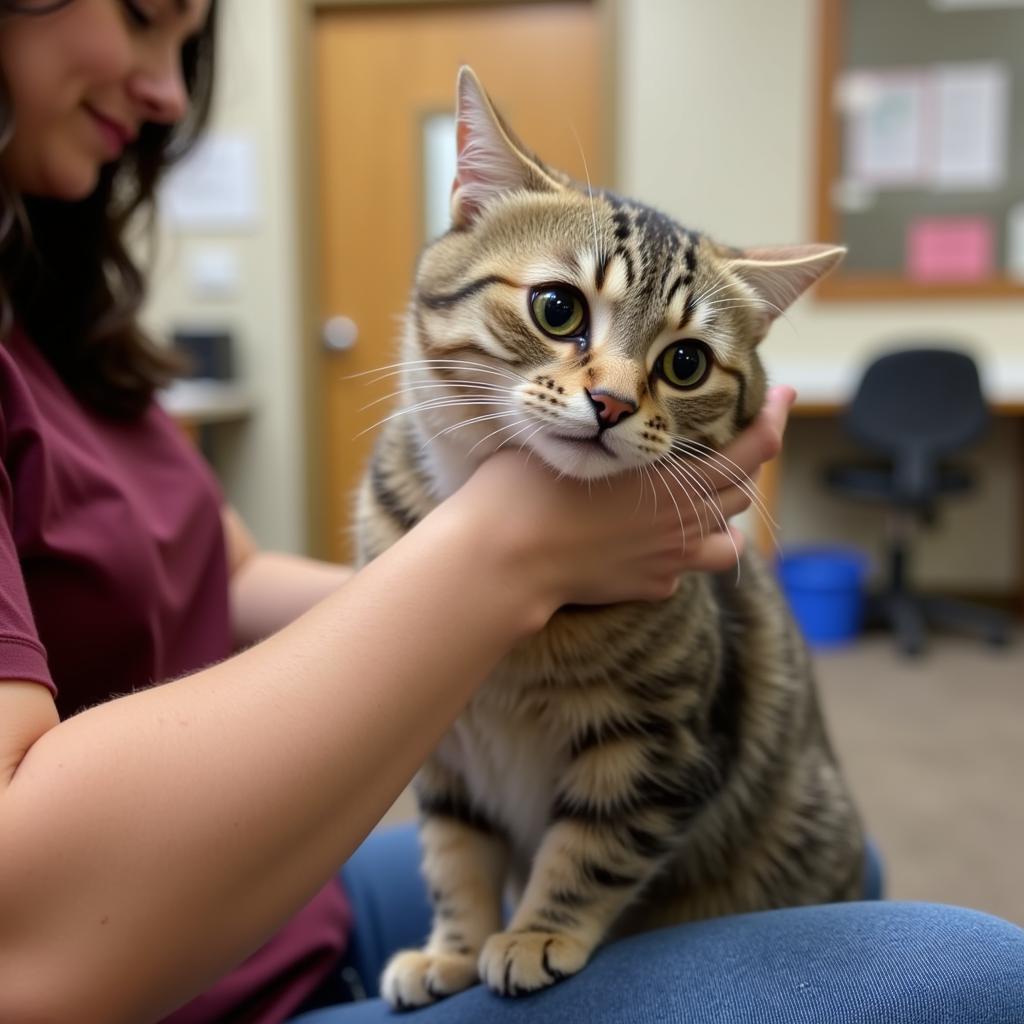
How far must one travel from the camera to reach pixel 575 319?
0.70m

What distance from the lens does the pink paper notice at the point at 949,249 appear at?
3.26 metres

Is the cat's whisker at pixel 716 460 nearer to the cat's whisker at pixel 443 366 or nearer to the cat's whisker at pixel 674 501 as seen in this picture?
the cat's whisker at pixel 674 501

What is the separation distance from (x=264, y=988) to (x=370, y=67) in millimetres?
3260

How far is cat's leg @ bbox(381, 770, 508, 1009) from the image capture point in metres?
0.72

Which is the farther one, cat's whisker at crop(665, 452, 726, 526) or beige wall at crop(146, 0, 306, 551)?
beige wall at crop(146, 0, 306, 551)

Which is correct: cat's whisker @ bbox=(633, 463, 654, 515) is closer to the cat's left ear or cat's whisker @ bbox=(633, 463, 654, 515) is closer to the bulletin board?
the cat's left ear

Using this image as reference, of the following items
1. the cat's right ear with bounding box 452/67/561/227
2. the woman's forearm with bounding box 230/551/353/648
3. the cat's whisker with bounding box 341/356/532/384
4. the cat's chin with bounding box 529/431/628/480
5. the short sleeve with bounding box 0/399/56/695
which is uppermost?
the cat's right ear with bounding box 452/67/561/227

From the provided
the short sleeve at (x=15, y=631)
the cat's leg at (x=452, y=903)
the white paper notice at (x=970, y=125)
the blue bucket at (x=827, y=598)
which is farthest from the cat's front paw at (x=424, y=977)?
the white paper notice at (x=970, y=125)

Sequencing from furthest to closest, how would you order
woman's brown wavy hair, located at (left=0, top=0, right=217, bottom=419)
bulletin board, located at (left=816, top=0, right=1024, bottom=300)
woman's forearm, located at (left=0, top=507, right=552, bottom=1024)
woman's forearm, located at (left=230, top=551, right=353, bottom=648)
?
1. bulletin board, located at (left=816, top=0, right=1024, bottom=300)
2. woman's forearm, located at (left=230, top=551, right=353, bottom=648)
3. woman's brown wavy hair, located at (left=0, top=0, right=217, bottom=419)
4. woman's forearm, located at (left=0, top=507, right=552, bottom=1024)

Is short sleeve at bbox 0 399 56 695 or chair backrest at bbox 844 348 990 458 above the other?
short sleeve at bbox 0 399 56 695

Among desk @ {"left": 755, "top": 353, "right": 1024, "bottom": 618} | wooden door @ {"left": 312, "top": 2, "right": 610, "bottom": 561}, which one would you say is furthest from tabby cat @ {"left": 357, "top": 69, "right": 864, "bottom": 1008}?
wooden door @ {"left": 312, "top": 2, "right": 610, "bottom": 561}

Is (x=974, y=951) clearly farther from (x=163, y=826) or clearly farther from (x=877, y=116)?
(x=877, y=116)

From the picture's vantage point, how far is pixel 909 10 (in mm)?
3160

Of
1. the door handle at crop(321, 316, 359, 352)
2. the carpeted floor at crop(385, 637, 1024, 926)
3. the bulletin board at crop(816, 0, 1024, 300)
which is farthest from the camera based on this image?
the door handle at crop(321, 316, 359, 352)
